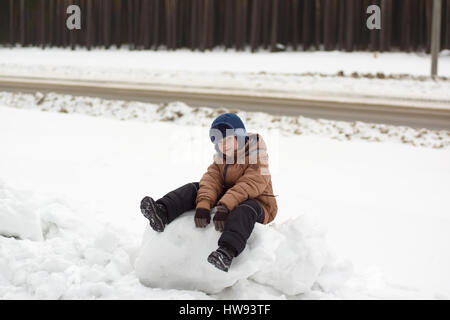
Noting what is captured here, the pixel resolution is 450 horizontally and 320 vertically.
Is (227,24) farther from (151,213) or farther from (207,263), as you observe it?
(207,263)

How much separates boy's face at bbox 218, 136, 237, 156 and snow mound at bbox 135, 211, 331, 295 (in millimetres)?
473

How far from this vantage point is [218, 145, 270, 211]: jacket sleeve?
139 inches

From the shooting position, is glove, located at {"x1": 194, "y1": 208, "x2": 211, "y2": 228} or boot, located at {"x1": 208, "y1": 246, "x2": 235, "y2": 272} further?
glove, located at {"x1": 194, "y1": 208, "x2": 211, "y2": 228}

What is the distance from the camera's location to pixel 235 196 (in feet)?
11.6

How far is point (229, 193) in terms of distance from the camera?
3.55 meters

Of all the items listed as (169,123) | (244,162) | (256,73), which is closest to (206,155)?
(169,123)

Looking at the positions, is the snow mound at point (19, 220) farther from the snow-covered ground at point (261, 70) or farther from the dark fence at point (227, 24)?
the dark fence at point (227, 24)

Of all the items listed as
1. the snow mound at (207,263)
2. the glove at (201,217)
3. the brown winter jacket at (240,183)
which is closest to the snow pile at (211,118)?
the brown winter jacket at (240,183)

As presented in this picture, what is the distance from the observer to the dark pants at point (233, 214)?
11.0 ft

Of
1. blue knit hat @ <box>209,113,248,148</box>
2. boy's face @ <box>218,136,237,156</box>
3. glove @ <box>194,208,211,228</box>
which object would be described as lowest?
glove @ <box>194,208,211,228</box>

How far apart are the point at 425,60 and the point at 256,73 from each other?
4.58 metres
